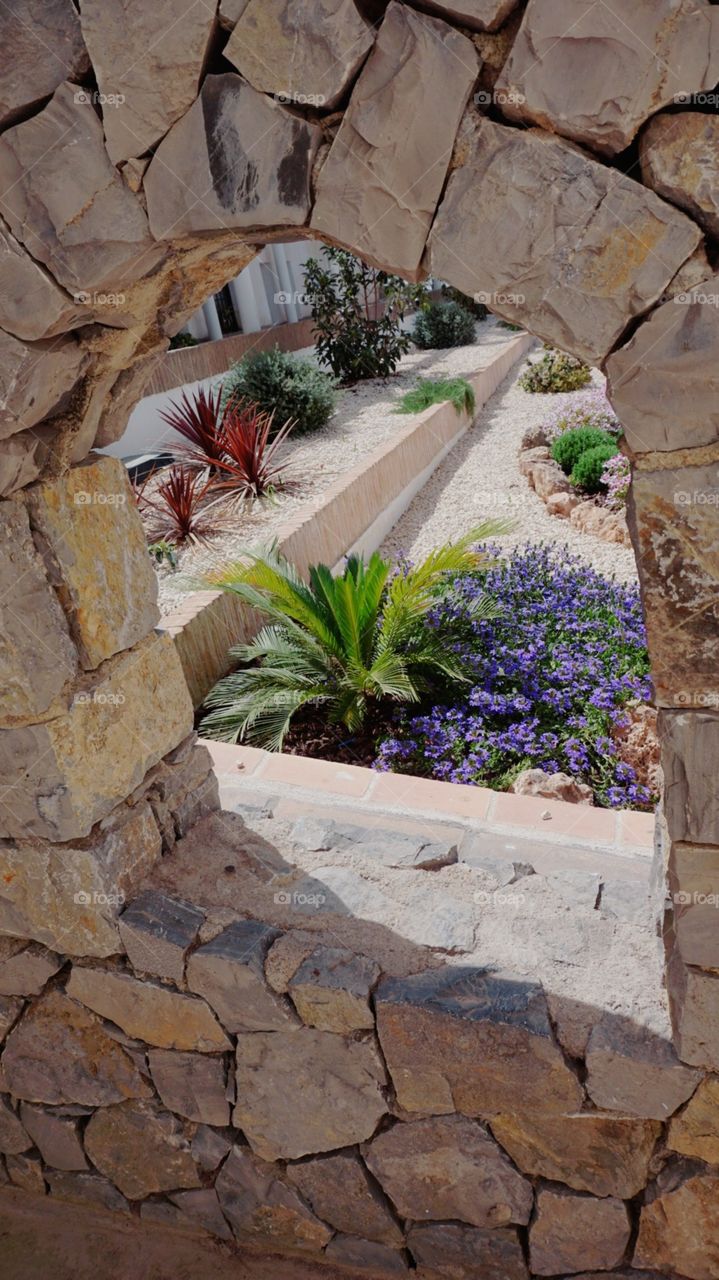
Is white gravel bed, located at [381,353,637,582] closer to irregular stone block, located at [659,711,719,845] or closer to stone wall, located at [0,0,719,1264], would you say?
stone wall, located at [0,0,719,1264]

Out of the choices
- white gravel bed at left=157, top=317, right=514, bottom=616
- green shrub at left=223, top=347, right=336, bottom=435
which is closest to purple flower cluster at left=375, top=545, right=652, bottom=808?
white gravel bed at left=157, top=317, right=514, bottom=616

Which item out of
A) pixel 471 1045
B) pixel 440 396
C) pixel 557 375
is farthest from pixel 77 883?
pixel 557 375

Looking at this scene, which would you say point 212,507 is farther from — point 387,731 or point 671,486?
point 671,486

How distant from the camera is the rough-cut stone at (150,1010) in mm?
2412

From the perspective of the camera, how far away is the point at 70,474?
2.22 meters

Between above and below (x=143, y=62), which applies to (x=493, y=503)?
below

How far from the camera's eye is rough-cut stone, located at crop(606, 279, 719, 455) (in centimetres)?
135

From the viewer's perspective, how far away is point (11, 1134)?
2.88 metres

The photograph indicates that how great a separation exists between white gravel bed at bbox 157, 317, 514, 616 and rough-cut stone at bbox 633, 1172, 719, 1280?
3.66 m

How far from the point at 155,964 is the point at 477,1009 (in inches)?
34.7

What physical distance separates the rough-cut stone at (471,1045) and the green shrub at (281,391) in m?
7.10

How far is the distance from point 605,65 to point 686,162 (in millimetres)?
179

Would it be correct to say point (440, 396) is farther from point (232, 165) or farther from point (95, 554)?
point (232, 165)

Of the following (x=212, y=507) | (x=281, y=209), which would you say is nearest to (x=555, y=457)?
(x=212, y=507)
